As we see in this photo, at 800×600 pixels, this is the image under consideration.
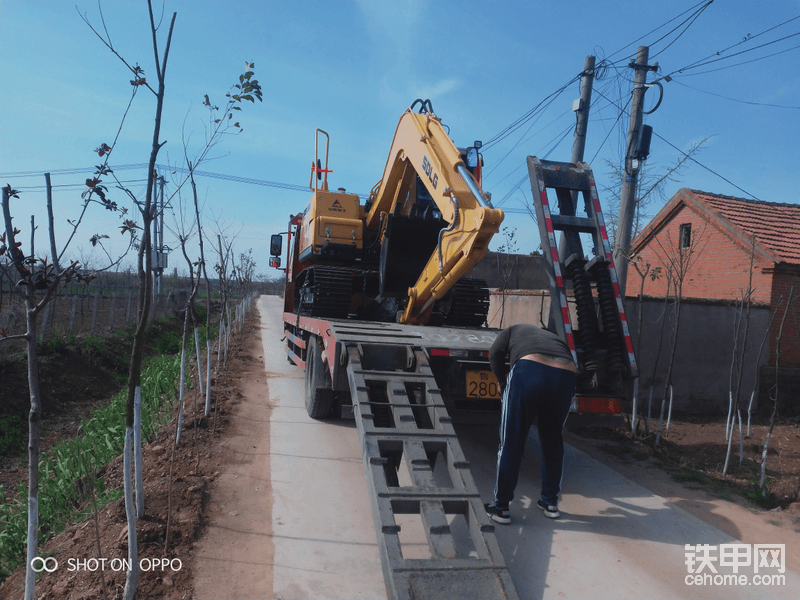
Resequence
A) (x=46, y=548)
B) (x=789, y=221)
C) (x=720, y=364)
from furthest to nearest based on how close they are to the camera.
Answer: (x=789, y=221), (x=720, y=364), (x=46, y=548)

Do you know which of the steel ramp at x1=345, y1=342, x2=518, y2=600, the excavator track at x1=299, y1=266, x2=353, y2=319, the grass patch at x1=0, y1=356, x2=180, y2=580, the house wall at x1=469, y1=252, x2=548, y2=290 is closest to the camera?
the steel ramp at x1=345, y1=342, x2=518, y2=600

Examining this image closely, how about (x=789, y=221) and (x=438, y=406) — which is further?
(x=789, y=221)

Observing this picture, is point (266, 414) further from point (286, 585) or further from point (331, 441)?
point (286, 585)

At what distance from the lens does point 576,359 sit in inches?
199

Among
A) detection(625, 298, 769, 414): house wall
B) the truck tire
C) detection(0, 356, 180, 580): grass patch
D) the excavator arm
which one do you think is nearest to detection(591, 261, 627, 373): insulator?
the excavator arm

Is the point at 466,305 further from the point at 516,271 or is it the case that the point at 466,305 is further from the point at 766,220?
the point at 516,271

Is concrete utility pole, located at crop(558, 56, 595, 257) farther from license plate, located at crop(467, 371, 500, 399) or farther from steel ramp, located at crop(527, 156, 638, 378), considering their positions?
license plate, located at crop(467, 371, 500, 399)

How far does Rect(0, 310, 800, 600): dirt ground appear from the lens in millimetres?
3162

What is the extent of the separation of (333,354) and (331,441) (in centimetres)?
132

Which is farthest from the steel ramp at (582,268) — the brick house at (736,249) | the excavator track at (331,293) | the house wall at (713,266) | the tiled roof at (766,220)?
Answer: the tiled roof at (766,220)

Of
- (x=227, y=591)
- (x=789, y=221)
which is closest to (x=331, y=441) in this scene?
(x=227, y=591)

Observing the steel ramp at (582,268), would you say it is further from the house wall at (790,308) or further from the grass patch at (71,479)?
the house wall at (790,308)

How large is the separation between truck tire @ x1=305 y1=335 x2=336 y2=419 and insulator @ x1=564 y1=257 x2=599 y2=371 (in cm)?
291

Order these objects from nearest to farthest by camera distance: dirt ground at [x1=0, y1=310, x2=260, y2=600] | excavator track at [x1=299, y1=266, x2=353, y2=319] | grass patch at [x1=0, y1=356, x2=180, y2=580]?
dirt ground at [x1=0, y1=310, x2=260, y2=600], grass patch at [x1=0, y1=356, x2=180, y2=580], excavator track at [x1=299, y1=266, x2=353, y2=319]
